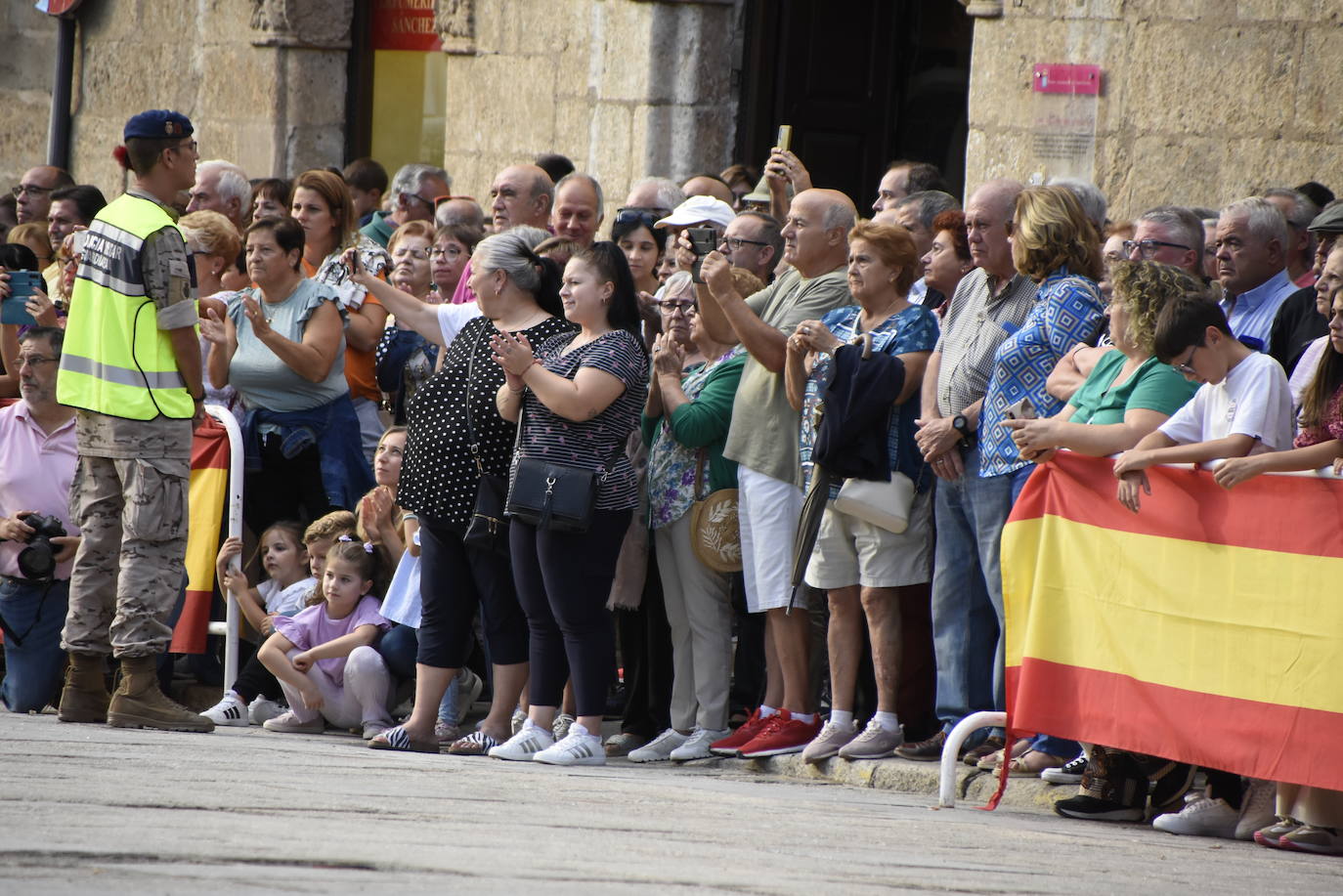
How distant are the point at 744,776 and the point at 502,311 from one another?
195 cm

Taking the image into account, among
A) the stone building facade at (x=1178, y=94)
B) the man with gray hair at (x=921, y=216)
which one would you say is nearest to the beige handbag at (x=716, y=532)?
the man with gray hair at (x=921, y=216)

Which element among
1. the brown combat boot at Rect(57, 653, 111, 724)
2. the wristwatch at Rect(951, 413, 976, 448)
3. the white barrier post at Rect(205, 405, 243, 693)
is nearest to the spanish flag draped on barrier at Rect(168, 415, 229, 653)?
the white barrier post at Rect(205, 405, 243, 693)

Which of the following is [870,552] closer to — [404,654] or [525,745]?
[525,745]

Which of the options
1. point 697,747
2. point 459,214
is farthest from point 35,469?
point 697,747

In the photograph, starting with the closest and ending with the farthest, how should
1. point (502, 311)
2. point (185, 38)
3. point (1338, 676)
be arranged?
point (1338, 676) → point (502, 311) → point (185, 38)

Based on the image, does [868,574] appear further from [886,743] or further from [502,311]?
[502,311]

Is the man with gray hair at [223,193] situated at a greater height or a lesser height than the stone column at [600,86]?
lesser

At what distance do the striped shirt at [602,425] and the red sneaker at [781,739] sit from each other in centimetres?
98

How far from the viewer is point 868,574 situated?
6879 millimetres

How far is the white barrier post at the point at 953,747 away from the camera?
6230 millimetres

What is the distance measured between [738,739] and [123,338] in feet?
8.87

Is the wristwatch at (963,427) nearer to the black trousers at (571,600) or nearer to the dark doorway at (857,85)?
the black trousers at (571,600)

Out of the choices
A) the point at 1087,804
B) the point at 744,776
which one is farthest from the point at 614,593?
the point at 1087,804

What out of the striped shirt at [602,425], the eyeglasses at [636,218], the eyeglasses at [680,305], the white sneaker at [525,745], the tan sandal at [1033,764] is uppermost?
the eyeglasses at [636,218]
